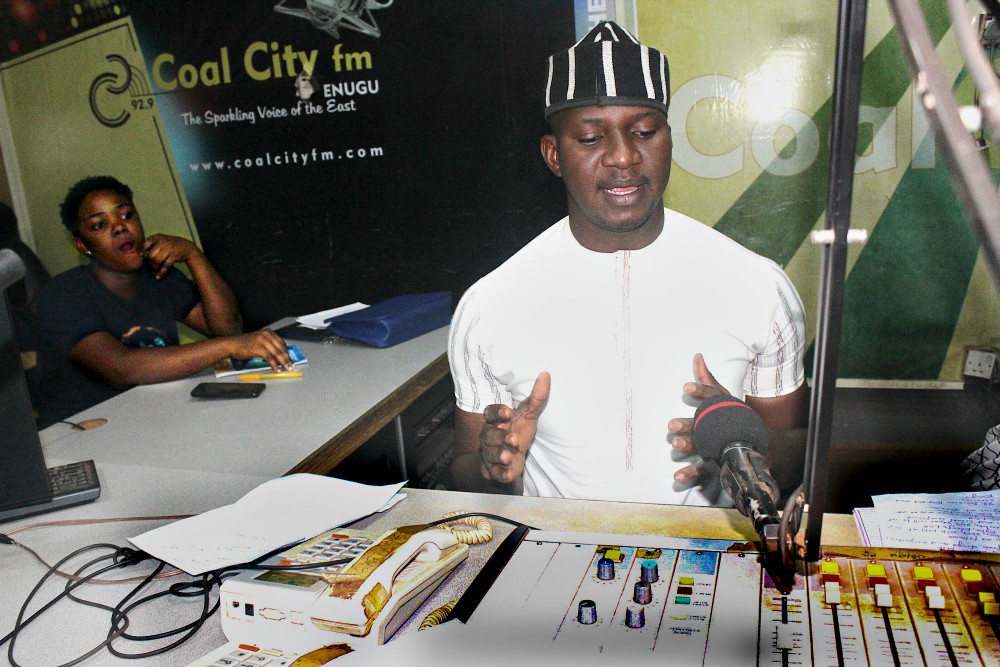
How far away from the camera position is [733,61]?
1.57 meters

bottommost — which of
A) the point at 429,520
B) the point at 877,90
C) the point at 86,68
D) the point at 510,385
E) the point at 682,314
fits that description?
the point at 429,520

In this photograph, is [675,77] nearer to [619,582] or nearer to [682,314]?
[682,314]

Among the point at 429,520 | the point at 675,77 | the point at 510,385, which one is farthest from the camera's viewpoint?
the point at 510,385

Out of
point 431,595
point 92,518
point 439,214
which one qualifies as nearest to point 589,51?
point 439,214

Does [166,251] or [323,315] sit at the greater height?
[166,251]

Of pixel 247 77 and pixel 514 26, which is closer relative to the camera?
pixel 514 26

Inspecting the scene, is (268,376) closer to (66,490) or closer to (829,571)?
(66,490)

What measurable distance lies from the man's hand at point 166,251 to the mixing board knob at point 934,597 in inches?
72.4

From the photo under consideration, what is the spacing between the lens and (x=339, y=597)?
108cm

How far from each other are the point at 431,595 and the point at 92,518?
0.75 metres

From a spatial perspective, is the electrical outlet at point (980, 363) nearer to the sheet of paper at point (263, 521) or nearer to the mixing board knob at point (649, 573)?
the mixing board knob at point (649, 573)

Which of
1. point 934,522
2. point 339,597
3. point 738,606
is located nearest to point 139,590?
point 339,597

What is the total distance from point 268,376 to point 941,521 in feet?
5.36

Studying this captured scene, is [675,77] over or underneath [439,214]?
over
